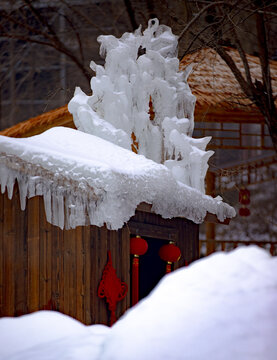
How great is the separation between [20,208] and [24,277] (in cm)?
74

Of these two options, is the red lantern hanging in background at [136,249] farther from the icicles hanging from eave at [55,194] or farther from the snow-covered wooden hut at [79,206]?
the icicles hanging from eave at [55,194]

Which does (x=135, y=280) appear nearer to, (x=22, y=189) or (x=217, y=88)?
(x=22, y=189)

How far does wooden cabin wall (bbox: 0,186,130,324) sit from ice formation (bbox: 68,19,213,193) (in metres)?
1.67

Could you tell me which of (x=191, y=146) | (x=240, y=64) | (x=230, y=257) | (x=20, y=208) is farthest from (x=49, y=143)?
(x=240, y=64)

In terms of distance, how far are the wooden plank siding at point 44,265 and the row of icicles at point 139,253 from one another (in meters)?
0.84

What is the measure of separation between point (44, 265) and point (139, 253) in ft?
4.52

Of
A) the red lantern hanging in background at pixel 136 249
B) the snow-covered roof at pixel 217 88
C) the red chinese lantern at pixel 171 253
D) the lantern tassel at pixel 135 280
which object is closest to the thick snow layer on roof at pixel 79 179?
the red lantern hanging in background at pixel 136 249

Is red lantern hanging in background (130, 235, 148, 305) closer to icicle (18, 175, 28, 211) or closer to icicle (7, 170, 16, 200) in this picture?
icicle (18, 175, 28, 211)

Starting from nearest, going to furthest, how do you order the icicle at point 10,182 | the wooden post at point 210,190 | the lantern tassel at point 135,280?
the icicle at point 10,182 < the lantern tassel at point 135,280 < the wooden post at point 210,190

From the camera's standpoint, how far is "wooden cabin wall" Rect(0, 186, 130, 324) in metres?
6.18

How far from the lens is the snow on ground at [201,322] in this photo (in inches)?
68.4

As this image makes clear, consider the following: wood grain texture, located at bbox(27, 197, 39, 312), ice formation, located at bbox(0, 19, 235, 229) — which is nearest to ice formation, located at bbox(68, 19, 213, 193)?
ice formation, located at bbox(0, 19, 235, 229)

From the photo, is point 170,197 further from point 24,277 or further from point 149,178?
point 24,277

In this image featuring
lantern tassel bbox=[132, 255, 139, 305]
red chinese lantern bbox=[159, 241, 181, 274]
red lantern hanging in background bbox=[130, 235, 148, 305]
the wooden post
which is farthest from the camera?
the wooden post
